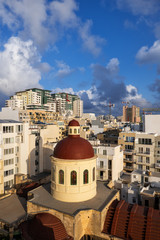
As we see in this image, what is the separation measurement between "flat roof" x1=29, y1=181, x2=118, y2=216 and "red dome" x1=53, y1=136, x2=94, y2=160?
5.28m

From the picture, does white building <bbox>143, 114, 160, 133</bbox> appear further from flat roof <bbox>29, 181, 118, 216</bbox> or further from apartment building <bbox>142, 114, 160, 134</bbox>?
flat roof <bbox>29, 181, 118, 216</bbox>

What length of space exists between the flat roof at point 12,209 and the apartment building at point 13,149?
9.78m

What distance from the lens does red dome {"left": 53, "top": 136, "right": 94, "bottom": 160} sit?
21734mm

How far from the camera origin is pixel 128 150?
1875 inches

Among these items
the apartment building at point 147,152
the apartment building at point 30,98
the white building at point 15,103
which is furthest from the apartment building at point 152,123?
the white building at point 15,103

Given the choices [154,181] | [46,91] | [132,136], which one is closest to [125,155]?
[132,136]

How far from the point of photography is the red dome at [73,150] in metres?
21.7

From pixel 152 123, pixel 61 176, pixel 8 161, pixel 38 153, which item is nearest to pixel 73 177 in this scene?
pixel 61 176

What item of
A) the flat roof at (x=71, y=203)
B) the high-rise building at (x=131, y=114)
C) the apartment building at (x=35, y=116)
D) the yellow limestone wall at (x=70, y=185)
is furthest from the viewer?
Answer: the high-rise building at (x=131, y=114)

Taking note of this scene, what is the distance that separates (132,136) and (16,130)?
94.7ft

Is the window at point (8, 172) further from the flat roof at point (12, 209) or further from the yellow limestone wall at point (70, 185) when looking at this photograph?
the yellow limestone wall at point (70, 185)

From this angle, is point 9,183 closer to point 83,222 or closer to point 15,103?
point 83,222

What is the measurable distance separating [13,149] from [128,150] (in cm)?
2828

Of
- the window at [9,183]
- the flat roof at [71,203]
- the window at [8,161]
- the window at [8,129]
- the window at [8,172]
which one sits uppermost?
the window at [8,129]
